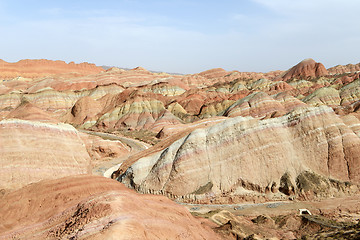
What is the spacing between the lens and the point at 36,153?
30781 mm

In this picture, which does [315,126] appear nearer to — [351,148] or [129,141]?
[351,148]

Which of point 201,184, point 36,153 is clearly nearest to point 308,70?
point 201,184

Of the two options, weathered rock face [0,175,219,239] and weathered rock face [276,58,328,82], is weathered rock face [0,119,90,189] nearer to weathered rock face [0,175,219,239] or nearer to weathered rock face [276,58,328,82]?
weathered rock face [0,175,219,239]

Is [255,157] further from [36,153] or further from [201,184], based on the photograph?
[36,153]

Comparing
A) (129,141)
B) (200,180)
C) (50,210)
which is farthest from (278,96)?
(50,210)

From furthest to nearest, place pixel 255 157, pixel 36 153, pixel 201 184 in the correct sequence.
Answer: pixel 36 153 → pixel 255 157 → pixel 201 184

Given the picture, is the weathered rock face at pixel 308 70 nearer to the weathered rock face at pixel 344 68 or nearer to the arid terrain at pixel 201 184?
the weathered rock face at pixel 344 68

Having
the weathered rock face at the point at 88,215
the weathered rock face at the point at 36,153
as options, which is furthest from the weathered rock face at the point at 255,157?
the weathered rock face at the point at 88,215

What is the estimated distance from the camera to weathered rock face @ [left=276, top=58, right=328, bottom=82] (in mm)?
168875

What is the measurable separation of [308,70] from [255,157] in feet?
543

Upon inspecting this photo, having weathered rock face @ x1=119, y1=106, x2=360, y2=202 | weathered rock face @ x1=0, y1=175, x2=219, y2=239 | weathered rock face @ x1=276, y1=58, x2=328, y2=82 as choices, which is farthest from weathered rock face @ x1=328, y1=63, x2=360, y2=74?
weathered rock face @ x1=0, y1=175, x2=219, y2=239

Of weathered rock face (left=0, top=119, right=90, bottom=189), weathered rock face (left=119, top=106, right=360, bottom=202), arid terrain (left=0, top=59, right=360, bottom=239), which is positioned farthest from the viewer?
weathered rock face (left=119, top=106, right=360, bottom=202)

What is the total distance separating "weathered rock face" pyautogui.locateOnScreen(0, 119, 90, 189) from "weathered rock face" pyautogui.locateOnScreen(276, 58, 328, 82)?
523 ft

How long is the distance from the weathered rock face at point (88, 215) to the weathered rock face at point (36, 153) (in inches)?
247
